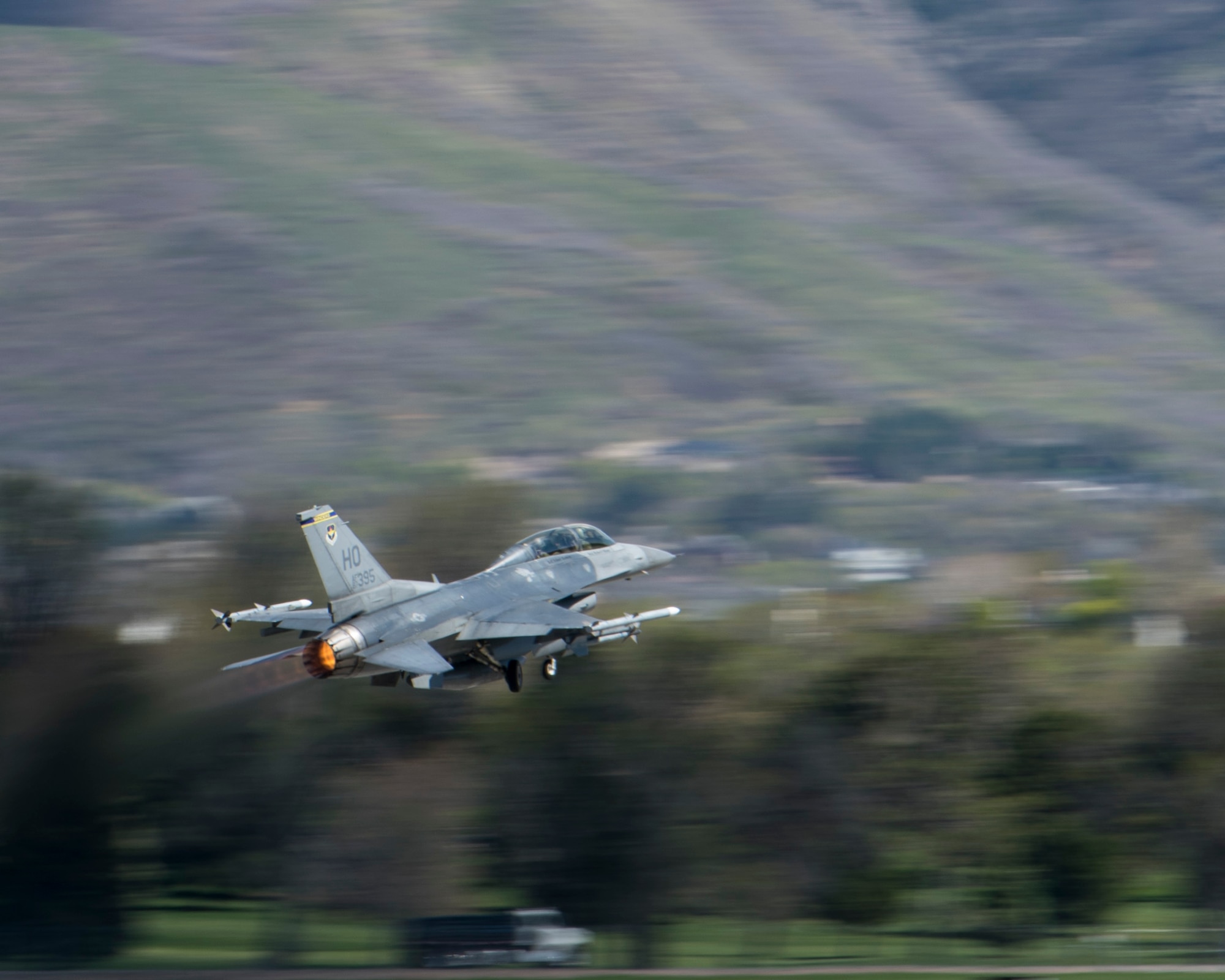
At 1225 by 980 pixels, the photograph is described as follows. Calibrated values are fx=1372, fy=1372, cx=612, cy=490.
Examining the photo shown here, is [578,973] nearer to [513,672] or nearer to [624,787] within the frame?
[624,787]

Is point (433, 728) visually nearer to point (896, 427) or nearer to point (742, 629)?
point (742, 629)

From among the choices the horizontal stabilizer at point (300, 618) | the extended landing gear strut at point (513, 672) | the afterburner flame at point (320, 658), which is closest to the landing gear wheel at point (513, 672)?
the extended landing gear strut at point (513, 672)

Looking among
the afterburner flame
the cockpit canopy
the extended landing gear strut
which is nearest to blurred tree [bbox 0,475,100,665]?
the cockpit canopy

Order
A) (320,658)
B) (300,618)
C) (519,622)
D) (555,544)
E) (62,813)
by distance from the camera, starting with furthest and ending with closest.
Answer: (62,813) < (555,544) < (519,622) < (300,618) < (320,658)

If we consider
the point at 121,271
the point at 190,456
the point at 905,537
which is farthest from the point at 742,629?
the point at 121,271

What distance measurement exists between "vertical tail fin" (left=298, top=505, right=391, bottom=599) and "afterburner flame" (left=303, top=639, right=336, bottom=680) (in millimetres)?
1858

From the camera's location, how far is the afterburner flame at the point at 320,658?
3128 cm

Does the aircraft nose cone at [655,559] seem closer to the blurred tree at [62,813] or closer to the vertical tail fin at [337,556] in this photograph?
the vertical tail fin at [337,556]

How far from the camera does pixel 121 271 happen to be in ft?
623

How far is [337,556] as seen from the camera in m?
33.3

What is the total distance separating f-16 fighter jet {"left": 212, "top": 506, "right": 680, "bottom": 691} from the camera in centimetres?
3159

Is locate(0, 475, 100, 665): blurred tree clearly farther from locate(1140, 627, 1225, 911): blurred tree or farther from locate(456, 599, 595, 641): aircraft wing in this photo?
locate(1140, 627, 1225, 911): blurred tree

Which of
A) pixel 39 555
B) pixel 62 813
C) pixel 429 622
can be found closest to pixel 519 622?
pixel 429 622

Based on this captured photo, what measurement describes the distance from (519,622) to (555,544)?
13.5ft
